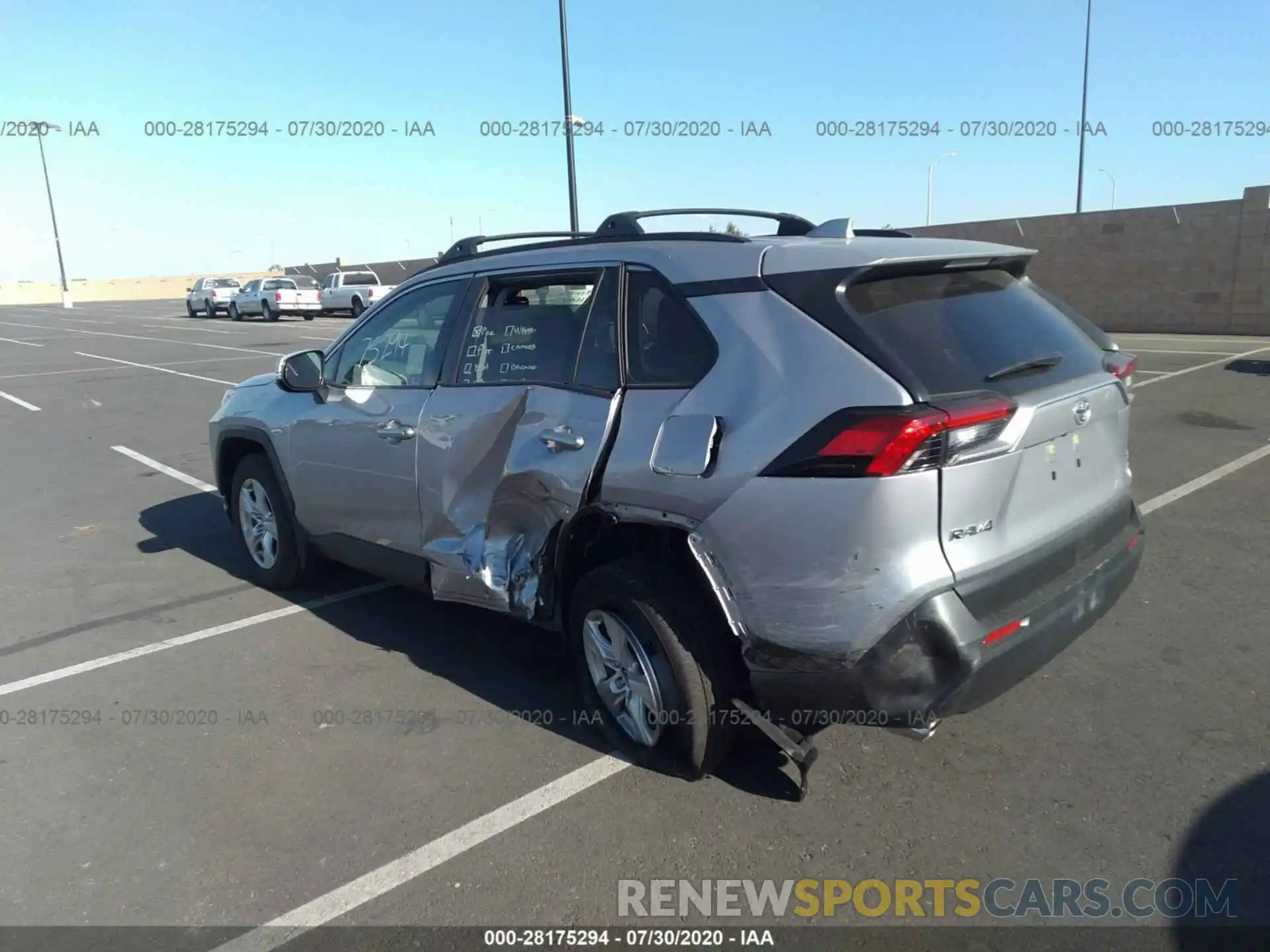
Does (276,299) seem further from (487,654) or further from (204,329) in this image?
(487,654)

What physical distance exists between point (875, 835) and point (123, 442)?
10397mm

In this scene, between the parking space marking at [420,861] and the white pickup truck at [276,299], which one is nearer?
the parking space marking at [420,861]

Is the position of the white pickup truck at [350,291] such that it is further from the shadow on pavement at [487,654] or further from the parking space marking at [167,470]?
the shadow on pavement at [487,654]

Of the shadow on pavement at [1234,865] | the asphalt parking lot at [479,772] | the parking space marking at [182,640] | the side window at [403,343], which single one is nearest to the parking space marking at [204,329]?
the parking space marking at [182,640]

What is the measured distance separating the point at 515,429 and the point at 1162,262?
77.5ft

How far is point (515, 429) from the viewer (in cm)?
387

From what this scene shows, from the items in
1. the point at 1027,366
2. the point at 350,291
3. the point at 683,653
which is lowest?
the point at 683,653

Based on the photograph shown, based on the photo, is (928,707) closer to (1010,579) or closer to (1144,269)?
(1010,579)

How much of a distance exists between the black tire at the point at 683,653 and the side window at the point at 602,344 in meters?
0.69

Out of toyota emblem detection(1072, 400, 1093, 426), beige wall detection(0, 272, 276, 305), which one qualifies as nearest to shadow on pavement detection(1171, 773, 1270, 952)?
toyota emblem detection(1072, 400, 1093, 426)

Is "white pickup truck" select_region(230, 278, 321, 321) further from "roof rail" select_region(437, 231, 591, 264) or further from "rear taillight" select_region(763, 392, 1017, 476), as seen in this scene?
"rear taillight" select_region(763, 392, 1017, 476)

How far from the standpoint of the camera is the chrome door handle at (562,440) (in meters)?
3.54

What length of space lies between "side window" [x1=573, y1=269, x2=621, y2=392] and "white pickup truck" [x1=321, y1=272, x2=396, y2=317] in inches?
1287

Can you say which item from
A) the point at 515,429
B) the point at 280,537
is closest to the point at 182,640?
the point at 280,537
